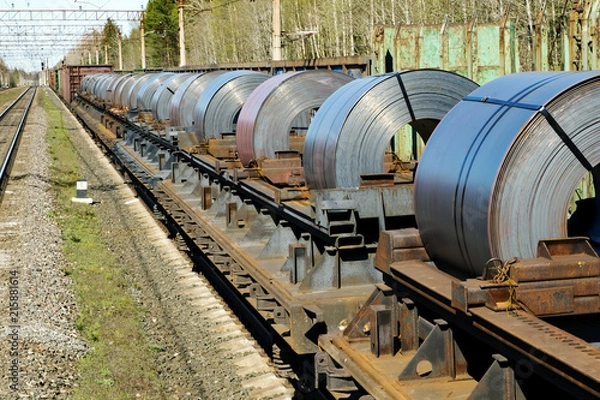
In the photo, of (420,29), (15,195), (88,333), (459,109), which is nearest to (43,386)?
(88,333)

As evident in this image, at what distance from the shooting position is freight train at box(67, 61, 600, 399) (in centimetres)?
425

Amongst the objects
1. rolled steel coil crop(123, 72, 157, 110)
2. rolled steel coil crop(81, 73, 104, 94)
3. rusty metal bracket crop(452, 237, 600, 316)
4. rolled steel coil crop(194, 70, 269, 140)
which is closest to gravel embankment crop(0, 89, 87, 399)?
rolled steel coil crop(194, 70, 269, 140)

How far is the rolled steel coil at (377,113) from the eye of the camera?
25.4ft

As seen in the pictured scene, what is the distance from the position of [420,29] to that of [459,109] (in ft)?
25.9

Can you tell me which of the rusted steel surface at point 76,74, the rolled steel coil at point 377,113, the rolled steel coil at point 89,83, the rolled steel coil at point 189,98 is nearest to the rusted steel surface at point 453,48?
the rolled steel coil at point 377,113

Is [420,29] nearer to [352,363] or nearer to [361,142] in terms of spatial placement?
[361,142]

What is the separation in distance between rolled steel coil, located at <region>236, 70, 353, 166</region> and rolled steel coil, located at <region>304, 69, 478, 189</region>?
10.7 ft

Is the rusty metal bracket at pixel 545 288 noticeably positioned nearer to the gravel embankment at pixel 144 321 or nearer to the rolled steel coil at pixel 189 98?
the gravel embankment at pixel 144 321

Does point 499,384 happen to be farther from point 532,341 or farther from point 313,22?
point 313,22

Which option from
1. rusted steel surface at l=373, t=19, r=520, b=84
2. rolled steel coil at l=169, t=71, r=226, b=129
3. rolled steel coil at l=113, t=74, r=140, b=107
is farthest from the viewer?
rolled steel coil at l=113, t=74, r=140, b=107

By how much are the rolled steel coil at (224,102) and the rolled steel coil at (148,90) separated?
10.7 metres

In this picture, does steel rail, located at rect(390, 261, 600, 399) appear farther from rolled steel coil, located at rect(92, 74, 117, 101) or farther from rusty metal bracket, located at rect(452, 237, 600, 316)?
rolled steel coil, located at rect(92, 74, 117, 101)

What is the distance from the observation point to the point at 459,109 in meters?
5.41

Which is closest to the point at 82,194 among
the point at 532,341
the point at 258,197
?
the point at 258,197
